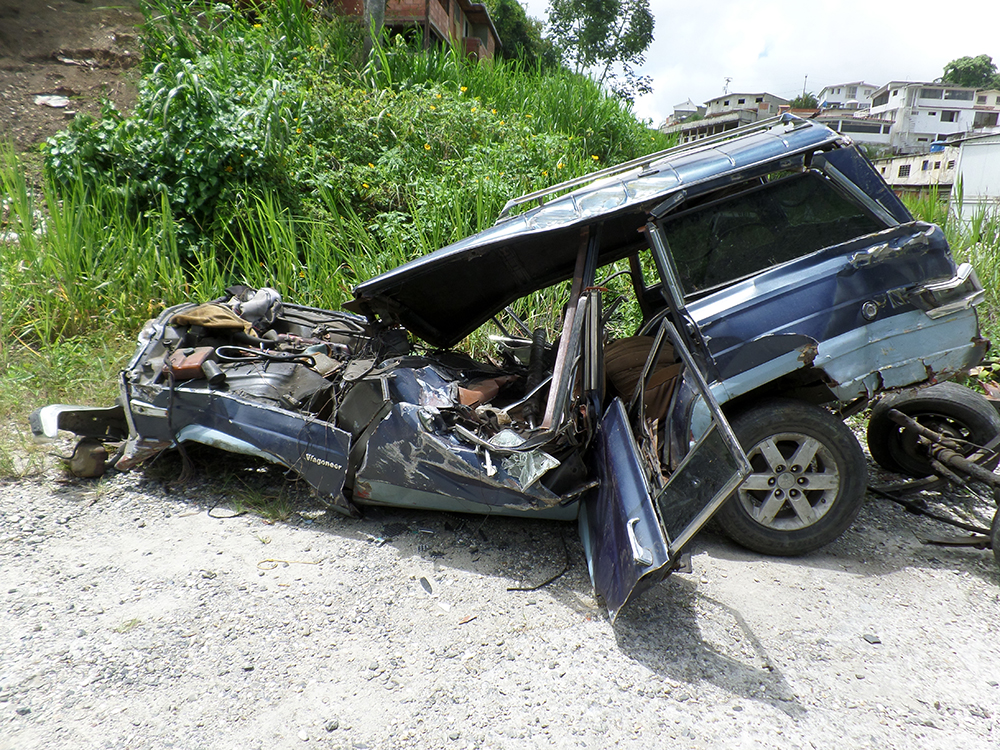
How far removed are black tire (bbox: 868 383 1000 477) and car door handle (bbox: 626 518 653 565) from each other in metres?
2.20

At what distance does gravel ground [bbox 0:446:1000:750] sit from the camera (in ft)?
7.38

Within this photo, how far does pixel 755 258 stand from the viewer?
11.0 ft

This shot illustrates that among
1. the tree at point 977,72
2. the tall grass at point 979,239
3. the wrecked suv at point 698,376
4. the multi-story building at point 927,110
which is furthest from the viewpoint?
the tree at point 977,72

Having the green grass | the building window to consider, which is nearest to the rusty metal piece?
the green grass

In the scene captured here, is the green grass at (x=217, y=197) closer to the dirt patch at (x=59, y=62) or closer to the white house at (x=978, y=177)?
the dirt patch at (x=59, y=62)

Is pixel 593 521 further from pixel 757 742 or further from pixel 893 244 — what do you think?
pixel 893 244

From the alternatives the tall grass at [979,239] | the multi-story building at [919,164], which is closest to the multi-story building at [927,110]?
the multi-story building at [919,164]

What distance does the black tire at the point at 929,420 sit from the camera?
12.4 ft

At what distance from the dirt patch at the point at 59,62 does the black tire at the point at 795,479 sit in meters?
9.30

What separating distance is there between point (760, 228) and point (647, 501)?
5.32 feet

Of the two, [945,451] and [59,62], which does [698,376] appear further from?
[59,62]

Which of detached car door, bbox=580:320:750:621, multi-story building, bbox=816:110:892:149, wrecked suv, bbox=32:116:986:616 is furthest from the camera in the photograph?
multi-story building, bbox=816:110:892:149

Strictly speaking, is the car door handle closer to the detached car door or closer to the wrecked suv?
the detached car door

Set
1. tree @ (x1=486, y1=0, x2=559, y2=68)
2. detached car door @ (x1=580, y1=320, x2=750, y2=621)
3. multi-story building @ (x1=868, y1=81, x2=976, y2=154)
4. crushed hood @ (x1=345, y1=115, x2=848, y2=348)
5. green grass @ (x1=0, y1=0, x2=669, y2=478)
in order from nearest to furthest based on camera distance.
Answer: detached car door @ (x1=580, y1=320, x2=750, y2=621), crushed hood @ (x1=345, y1=115, x2=848, y2=348), green grass @ (x1=0, y1=0, x2=669, y2=478), tree @ (x1=486, y1=0, x2=559, y2=68), multi-story building @ (x1=868, y1=81, x2=976, y2=154)
